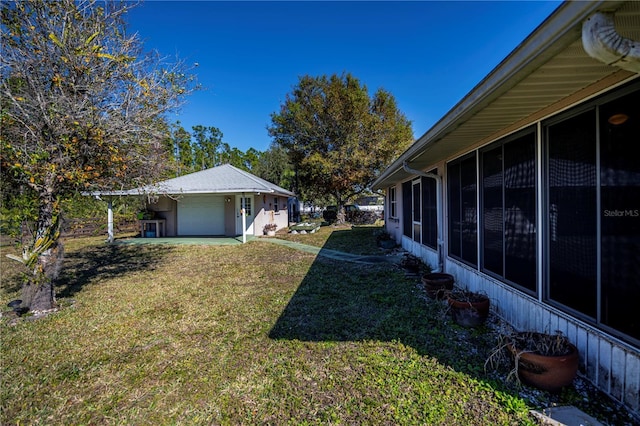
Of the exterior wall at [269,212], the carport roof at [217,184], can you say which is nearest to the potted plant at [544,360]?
the carport roof at [217,184]

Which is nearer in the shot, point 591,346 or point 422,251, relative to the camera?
point 591,346

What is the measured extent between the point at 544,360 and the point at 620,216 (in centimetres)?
119

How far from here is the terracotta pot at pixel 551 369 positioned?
A: 91.4 inches

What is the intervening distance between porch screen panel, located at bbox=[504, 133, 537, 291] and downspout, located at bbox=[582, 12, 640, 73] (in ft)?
5.80

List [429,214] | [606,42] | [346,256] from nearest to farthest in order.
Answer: [606,42], [429,214], [346,256]

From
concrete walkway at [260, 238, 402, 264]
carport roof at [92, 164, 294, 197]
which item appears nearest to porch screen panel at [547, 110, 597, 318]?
concrete walkway at [260, 238, 402, 264]

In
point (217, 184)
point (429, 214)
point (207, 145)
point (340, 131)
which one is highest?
point (207, 145)

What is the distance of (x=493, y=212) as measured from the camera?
402 centimetres

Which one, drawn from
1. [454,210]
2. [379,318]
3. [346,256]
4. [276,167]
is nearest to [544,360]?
[379,318]

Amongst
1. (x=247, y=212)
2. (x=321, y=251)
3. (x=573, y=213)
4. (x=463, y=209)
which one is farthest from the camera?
(x=247, y=212)

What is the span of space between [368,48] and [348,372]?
46.7 feet

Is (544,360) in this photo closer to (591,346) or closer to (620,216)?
(591,346)

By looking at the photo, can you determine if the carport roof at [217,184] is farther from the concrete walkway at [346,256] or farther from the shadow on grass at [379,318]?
the shadow on grass at [379,318]

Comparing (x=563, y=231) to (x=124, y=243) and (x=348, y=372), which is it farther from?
(x=124, y=243)
